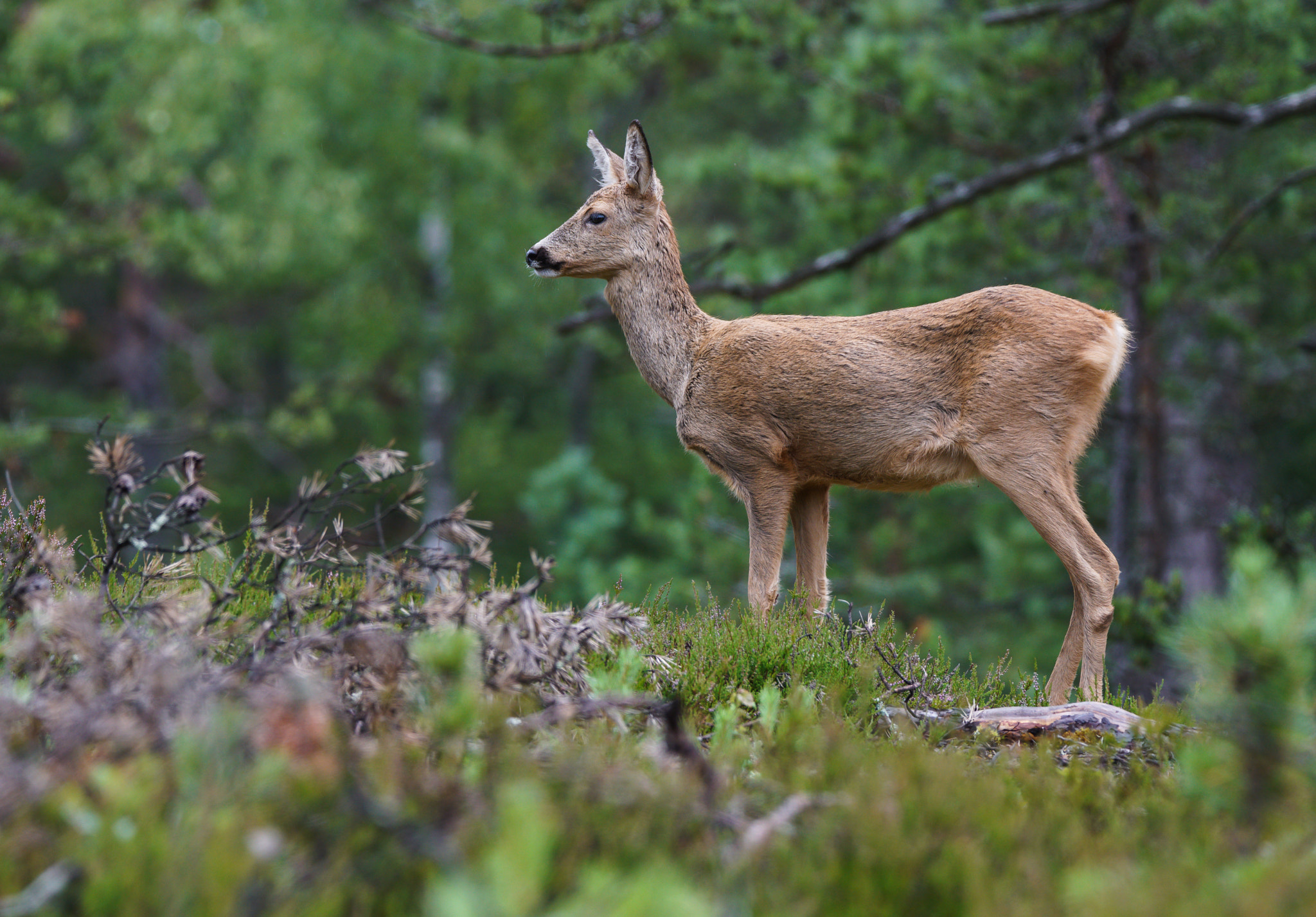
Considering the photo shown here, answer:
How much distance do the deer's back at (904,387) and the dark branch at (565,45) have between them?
3.47m

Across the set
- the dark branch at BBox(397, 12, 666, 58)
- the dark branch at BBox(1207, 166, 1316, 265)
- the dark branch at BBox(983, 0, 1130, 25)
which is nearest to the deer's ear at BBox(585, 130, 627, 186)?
the dark branch at BBox(397, 12, 666, 58)

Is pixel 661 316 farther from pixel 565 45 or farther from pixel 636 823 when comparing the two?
pixel 636 823

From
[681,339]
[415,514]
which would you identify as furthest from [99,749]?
[681,339]

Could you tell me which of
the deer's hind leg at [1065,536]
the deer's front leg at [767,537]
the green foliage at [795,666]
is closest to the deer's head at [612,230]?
the deer's front leg at [767,537]

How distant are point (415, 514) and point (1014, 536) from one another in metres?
11.2

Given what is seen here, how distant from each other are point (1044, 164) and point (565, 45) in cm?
385

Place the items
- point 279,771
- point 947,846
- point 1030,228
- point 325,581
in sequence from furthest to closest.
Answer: point 1030,228 → point 325,581 → point 947,846 → point 279,771

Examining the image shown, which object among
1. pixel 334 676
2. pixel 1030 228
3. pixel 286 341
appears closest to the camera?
pixel 334 676

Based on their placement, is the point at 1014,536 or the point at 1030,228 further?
the point at 1014,536

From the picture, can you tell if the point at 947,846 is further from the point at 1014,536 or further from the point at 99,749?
the point at 1014,536

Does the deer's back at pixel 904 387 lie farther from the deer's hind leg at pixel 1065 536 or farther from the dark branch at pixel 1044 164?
the dark branch at pixel 1044 164

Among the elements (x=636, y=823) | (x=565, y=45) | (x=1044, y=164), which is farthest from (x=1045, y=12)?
(x=636, y=823)

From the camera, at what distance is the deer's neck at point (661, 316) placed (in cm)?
623

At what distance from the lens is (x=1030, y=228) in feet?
37.3
